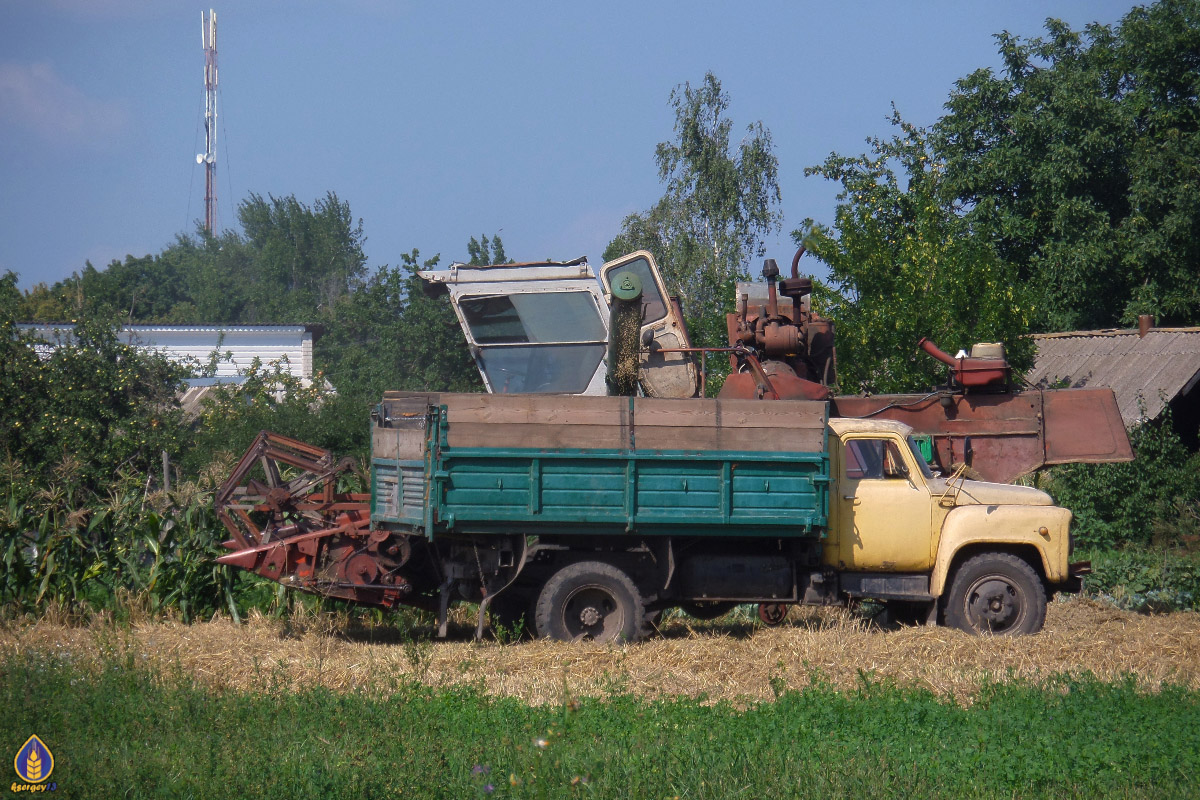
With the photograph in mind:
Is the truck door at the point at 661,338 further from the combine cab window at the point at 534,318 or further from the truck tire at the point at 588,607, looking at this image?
the truck tire at the point at 588,607

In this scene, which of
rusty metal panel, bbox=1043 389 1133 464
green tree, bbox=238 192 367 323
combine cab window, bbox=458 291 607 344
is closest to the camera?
rusty metal panel, bbox=1043 389 1133 464

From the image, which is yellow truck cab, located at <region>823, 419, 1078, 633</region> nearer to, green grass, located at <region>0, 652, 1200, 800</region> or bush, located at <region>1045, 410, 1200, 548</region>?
green grass, located at <region>0, 652, 1200, 800</region>

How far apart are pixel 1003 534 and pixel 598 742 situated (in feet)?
15.6

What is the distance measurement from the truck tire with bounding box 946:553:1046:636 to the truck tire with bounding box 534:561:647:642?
271cm

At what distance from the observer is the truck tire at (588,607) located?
8.69 metres

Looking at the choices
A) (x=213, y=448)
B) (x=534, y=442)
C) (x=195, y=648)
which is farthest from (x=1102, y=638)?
(x=213, y=448)

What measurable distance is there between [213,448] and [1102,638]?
15140mm

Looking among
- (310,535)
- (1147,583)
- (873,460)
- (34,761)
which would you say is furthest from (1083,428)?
(34,761)

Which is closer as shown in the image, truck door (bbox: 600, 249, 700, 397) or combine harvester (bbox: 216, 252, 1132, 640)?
combine harvester (bbox: 216, 252, 1132, 640)

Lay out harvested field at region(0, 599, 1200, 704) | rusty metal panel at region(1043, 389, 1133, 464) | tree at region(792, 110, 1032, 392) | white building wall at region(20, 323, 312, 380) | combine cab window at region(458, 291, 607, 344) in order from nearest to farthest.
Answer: harvested field at region(0, 599, 1200, 704), rusty metal panel at region(1043, 389, 1133, 464), combine cab window at region(458, 291, 607, 344), tree at region(792, 110, 1032, 392), white building wall at region(20, 323, 312, 380)

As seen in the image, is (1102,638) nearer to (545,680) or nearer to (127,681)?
(545,680)

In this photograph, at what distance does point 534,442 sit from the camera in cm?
848

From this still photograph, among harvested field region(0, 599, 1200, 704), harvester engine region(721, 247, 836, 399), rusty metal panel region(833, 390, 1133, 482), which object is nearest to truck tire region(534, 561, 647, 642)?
harvested field region(0, 599, 1200, 704)

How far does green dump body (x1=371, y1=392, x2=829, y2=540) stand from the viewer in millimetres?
8461
